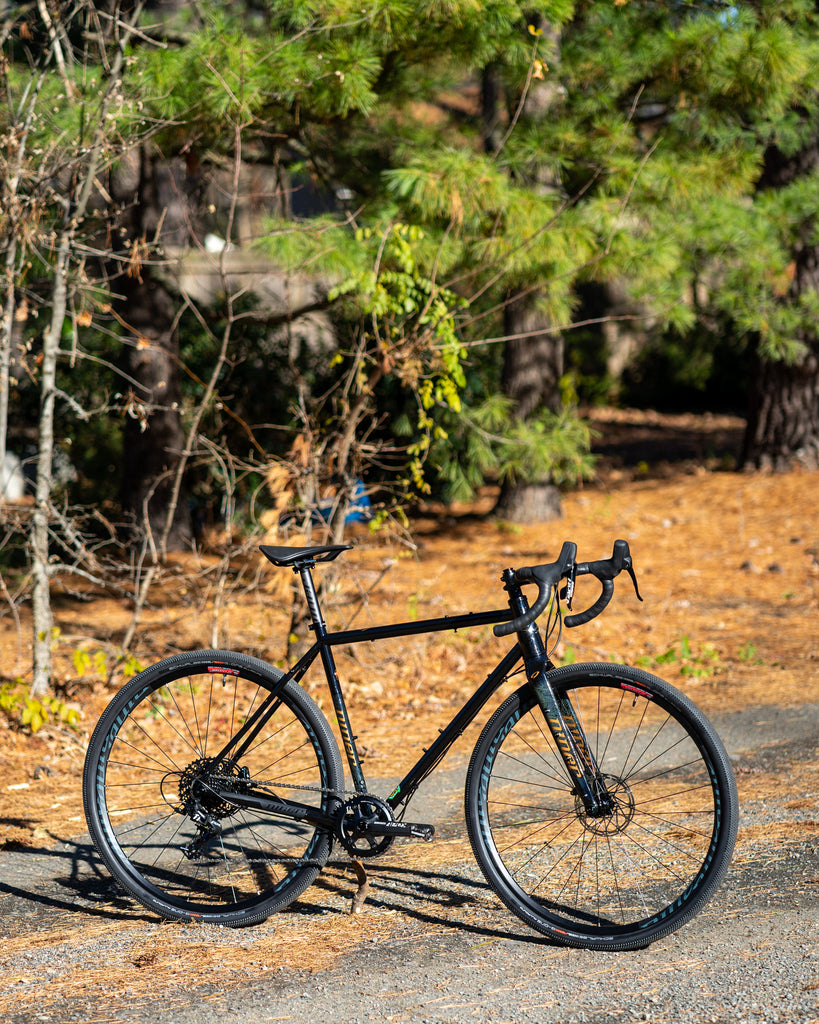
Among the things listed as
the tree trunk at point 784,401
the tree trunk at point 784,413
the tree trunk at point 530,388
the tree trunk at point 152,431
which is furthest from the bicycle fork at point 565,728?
the tree trunk at point 784,413

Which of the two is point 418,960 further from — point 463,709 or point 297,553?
point 297,553

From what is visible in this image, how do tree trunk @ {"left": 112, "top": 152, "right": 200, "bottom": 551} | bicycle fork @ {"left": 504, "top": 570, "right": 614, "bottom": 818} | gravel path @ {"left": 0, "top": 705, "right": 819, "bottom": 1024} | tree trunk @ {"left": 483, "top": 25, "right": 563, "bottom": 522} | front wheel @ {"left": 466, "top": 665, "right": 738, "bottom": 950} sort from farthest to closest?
tree trunk @ {"left": 483, "top": 25, "right": 563, "bottom": 522}, tree trunk @ {"left": 112, "top": 152, "right": 200, "bottom": 551}, bicycle fork @ {"left": 504, "top": 570, "right": 614, "bottom": 818}, front wheel @ {"left": 466, "top": 665, "right": 738, "bottom": 950}, gravel path @ {"left": 0, "top": 705, "right": 819, "bottom": 1024}

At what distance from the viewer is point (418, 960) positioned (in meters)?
3.12

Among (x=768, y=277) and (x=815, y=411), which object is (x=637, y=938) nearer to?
(x=768, y=277)

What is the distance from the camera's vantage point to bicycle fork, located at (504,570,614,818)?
3.16m

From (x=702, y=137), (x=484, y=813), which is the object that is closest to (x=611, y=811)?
(x=484, y=813)

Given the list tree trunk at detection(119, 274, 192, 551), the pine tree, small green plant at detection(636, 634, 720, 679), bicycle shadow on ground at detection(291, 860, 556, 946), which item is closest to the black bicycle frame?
bicycle shadow on ground at detection(291, 860, 556, 946)

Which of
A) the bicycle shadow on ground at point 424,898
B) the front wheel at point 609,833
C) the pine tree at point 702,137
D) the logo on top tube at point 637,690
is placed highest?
the pine tree at point 702,137

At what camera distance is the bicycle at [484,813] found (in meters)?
3.11

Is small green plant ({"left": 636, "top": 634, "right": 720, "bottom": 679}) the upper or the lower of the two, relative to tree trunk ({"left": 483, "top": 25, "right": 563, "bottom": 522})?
lower

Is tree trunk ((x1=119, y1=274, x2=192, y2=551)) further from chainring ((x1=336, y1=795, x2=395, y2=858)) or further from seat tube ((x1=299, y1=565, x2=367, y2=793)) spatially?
chainring ((x1=336, y1=795, x2=395, y2=858))

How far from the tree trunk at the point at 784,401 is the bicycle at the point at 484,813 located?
7.57 metres

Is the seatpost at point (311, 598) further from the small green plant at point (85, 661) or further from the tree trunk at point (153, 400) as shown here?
the tree trunk at point (153, 400)

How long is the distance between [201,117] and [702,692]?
165 inches
